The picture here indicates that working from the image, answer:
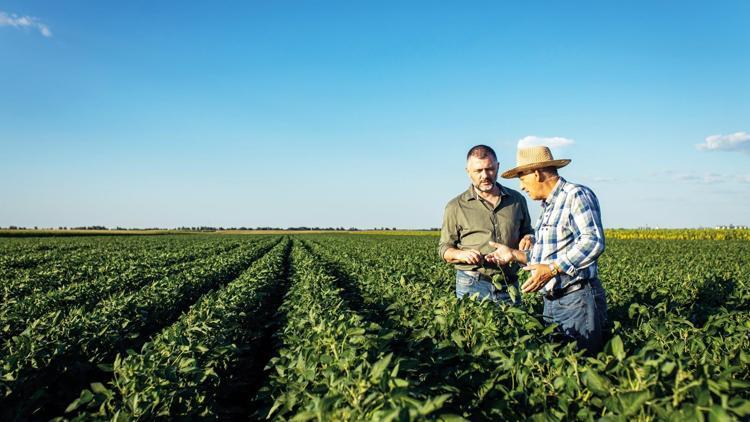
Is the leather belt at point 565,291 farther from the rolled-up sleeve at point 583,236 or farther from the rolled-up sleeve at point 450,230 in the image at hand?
the rolled-up sleeve at point 450,230

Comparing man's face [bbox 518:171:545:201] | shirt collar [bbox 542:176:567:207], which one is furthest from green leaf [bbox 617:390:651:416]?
man's face [bbox 518:171:545:201]

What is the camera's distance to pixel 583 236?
Answer: 2.88 metres

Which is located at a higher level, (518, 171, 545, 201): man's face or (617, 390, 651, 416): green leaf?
(518, 171, 545, 201): man's face

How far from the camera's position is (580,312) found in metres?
3.04

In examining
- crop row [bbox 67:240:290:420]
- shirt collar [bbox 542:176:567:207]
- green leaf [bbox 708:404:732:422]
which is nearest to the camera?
green leaf [bbox 708:404:732:422]

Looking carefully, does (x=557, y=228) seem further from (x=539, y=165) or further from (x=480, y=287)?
(x=480, y=287)

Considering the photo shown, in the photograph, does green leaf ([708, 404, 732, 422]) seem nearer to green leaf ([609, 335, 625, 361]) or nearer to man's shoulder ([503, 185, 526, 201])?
green leaf ([609, 335, 625, 361])

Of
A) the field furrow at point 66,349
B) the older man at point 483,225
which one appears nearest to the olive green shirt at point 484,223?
the older man at point 483,225

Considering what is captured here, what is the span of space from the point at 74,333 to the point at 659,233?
57.4 meters

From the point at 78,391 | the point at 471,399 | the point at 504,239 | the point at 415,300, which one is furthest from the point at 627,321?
the point at 78,391

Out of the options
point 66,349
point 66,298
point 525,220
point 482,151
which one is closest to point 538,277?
point 482,151

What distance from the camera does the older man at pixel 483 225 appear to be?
13.1 ft

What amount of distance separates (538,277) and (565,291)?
0.97ft

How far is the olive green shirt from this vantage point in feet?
13.7
